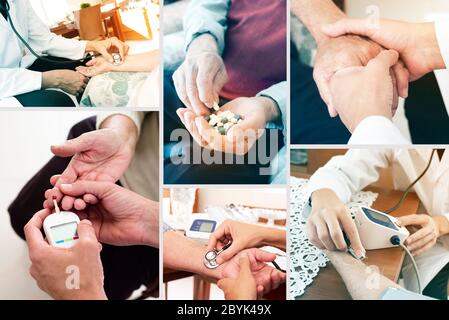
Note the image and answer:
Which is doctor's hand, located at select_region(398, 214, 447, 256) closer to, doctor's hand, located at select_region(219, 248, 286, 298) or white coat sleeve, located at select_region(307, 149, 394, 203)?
white coat sleeve, located at select_region(307, 149, 394, 203)

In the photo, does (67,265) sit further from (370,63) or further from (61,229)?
(370,63)

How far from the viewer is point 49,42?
132cm

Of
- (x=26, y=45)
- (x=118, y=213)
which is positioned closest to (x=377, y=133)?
(x=118, y=213)

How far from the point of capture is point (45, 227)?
4.16 ft

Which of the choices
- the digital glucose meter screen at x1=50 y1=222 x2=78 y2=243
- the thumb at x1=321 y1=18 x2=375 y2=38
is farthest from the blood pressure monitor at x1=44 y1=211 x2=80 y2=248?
the thumb at x1=321 y1=18 x2=375 y2=38

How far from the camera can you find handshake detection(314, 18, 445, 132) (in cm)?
129

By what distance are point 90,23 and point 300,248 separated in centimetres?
82

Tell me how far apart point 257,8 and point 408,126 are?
51cm

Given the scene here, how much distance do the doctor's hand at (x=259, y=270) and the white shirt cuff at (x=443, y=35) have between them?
0.69m

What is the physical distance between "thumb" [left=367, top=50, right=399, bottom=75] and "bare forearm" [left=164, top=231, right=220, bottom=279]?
657 millimetres

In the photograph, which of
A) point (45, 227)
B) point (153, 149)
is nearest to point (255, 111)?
point (153, 149)

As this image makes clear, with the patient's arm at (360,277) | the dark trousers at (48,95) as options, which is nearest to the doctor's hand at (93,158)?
the dark trousers at (48,95)

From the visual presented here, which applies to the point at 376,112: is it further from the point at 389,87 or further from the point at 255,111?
the point at 255,111

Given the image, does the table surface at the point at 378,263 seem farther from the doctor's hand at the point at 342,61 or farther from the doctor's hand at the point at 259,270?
the doctor's hand at the point at 342,61
